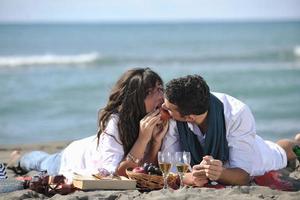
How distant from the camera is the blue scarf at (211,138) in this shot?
611cm

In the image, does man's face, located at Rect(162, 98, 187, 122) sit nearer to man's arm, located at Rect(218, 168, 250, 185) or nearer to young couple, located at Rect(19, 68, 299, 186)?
young couple, located at Rect(19, 68, 299, 186)

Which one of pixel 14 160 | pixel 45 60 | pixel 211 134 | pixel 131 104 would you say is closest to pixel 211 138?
pixel 211 134

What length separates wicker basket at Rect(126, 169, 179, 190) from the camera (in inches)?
244

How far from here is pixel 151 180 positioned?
20.4 ft

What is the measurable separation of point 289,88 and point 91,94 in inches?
185

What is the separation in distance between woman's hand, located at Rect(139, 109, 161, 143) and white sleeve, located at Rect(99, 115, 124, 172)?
226mm

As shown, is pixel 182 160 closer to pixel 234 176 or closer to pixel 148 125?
pixel 234 176

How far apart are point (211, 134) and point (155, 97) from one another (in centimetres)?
67

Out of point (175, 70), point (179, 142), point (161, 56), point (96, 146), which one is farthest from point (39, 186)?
point (161, 56)

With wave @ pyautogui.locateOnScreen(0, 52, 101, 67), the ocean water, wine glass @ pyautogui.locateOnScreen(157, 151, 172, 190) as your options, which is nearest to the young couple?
wine glass @ pyautogui.locateOnScreen(157, 151, 172, 190)

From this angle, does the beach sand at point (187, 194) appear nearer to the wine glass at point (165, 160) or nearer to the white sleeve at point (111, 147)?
the wine glass at point (165, 160)

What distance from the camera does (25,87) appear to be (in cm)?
1892

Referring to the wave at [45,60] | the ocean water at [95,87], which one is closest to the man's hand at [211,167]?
the ocean water at [95,87]

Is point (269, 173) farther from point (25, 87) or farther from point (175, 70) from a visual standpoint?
point (175, 70)
